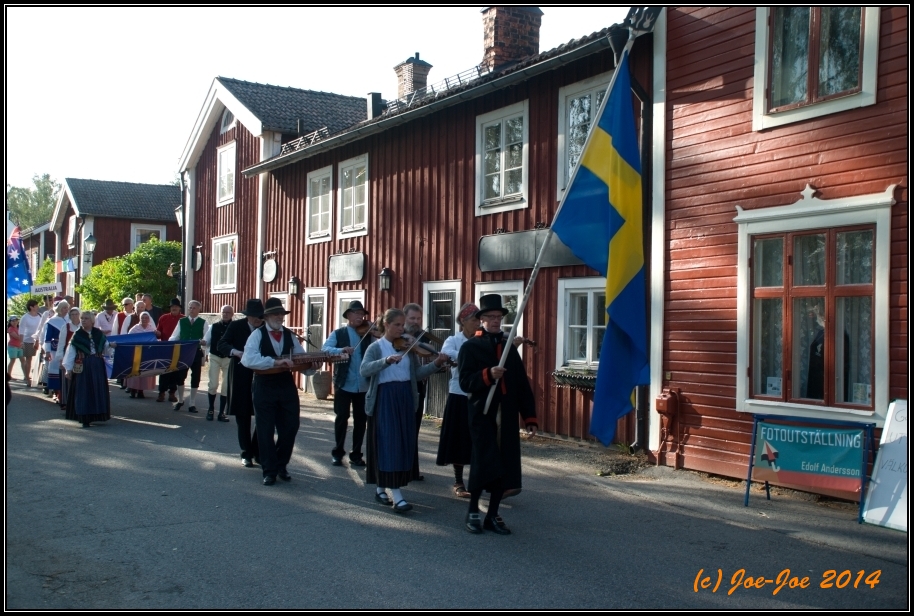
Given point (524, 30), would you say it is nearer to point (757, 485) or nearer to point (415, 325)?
point (415, 325)

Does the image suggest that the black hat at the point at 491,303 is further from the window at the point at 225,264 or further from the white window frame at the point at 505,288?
the window at the point at 225,264

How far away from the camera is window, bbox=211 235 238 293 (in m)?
23.9

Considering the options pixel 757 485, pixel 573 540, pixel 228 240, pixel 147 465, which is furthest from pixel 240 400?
pixel 228 240

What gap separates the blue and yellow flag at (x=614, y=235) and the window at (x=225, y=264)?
58.1ft

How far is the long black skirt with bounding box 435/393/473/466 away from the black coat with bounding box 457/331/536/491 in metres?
1.38

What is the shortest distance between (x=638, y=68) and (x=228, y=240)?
634 inches

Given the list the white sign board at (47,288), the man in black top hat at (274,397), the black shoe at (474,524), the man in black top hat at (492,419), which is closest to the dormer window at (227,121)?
the white sign board at (47,288)

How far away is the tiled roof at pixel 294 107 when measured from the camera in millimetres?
22531

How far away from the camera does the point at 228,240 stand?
24.4 m

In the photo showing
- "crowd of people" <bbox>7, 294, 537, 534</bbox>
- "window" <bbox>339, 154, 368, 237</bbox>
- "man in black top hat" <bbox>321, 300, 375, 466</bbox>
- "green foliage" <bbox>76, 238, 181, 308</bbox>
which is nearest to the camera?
"crowd of people" <bbox>7, 294, 537, 534</bbox>

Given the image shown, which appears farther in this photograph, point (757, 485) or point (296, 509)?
point (757, 485)

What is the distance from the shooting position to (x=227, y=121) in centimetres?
2486

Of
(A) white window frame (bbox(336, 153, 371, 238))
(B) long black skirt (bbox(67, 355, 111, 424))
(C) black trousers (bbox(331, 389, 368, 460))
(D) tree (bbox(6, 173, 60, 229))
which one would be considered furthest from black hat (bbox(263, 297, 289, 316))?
(D) tree (bbox(6, 173, 60, 229))

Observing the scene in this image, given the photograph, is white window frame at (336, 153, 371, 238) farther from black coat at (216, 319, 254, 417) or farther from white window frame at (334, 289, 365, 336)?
black coat at (216, 319, 254, 417)
